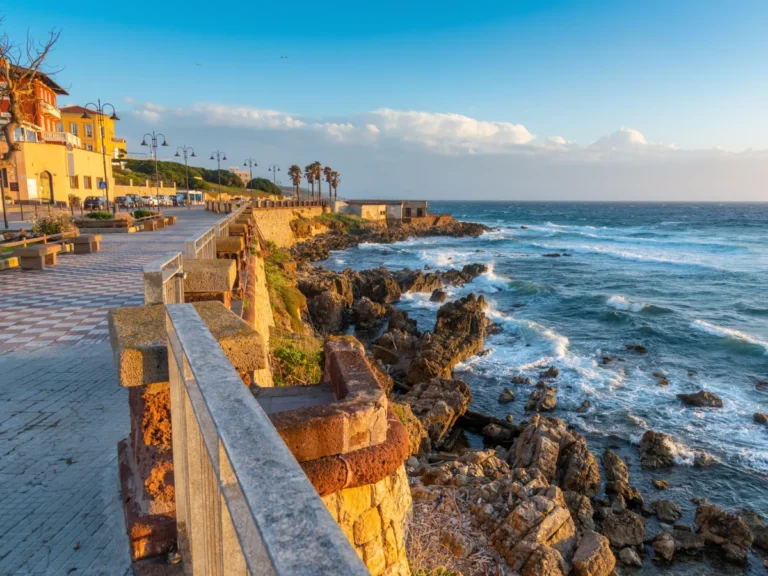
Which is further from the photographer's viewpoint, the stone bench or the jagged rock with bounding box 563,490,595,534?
the stone bench

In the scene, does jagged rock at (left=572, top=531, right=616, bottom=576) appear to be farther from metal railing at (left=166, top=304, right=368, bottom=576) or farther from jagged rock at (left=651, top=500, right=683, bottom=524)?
metal railing at (left=166, top=304, right=368, bottom=576)

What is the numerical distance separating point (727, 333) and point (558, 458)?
15.2 metres

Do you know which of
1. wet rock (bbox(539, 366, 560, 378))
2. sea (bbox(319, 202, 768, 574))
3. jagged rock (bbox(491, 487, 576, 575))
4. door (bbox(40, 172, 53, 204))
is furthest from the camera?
door (bbox(40, 172, 53, 204))

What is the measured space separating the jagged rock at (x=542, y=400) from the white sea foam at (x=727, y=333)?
10403 millimetres

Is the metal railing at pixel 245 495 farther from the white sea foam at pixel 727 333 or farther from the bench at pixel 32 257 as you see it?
the white sea foam at pixel 727 333

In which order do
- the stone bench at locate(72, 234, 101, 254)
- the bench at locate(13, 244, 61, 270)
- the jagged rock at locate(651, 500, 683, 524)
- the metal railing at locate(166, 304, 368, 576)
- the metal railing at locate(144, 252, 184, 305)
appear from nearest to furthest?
the metal railing at locate(166, 304, 368, 576) < the metal railing at locate(144, 252, 184, 305) < the jagged rock at locate(651, 500, 683, 524) < the bench at locate(13, 244, 61, 270) < the stone bench at locate(72, 234, 101, 254)

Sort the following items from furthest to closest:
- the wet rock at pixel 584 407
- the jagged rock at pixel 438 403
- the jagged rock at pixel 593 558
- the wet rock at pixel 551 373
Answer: the wet rock at pixel 551 373 → the wet rock at pixel 584 407 → the jagged rock at pixel 438 403 → the jagged rock at pixel 593 558

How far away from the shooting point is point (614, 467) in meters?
10.9

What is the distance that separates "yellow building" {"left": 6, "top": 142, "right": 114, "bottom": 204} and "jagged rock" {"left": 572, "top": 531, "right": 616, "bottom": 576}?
136ft

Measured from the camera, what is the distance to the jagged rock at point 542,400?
14.5m

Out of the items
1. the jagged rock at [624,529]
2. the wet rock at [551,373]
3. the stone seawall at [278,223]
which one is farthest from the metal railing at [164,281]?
the stone seawall at [278,223]

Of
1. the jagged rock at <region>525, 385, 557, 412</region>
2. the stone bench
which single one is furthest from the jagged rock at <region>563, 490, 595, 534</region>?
the stone bench

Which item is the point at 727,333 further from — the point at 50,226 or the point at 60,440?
the point at 50,226

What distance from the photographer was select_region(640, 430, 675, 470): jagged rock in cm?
1174
